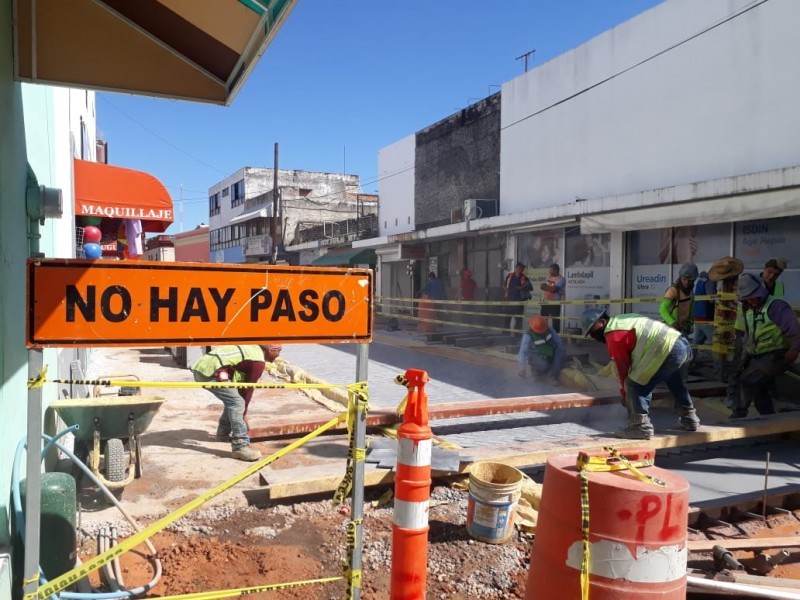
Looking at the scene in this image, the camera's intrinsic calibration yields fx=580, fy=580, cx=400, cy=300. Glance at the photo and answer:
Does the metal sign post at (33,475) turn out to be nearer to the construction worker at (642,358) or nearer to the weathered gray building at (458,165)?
the construction worker at (642,358)

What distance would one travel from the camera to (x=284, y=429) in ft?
19.0

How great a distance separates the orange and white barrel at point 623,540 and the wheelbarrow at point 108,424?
10.3ft

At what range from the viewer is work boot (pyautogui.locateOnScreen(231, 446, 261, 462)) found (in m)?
5.29

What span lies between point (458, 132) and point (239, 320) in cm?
1771

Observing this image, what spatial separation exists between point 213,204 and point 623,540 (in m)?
59.5

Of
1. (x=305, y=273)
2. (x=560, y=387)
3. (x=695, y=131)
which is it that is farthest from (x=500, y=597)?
(x=695, y=131)

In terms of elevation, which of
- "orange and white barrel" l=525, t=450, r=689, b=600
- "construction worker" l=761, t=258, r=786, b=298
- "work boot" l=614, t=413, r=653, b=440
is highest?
"construction worker" l=761, t=258, r=786, b=298

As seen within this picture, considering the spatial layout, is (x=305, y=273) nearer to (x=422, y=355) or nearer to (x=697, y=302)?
(x=697, y=302)

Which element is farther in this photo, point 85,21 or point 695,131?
point 695,131

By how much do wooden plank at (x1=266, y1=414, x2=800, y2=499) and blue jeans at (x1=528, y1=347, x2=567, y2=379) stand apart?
3158mm

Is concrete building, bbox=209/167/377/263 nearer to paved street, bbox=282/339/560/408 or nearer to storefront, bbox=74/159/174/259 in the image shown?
paved street, bbox=282/339/560/408

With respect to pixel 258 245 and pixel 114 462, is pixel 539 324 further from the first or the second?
pixel 258 245

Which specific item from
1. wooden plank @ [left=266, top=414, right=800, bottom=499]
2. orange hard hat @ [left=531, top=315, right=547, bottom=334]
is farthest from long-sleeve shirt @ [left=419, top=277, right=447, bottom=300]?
wooden plank @ [left=266, top=414, right=800, bottom=499]

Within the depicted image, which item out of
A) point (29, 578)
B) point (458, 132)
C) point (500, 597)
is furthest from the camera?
point (458, 132)
